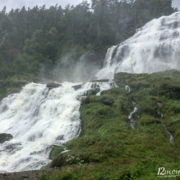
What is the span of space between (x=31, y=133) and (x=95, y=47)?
43.4 meters

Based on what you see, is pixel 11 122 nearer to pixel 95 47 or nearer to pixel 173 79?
pixel 173 79

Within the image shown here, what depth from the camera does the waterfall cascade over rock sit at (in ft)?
59.1

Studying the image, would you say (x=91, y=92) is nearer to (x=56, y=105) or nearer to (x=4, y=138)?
(x=56, y=105)

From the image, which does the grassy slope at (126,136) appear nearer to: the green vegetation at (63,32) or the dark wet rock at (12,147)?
the dark wet rock at (12,147)

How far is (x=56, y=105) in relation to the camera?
2678cm

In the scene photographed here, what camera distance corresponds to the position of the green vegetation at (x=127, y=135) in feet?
33.9

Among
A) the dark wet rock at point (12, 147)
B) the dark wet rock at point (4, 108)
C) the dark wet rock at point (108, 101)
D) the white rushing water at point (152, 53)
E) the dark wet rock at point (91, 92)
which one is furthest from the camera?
the white rushing water at point (152, 53)

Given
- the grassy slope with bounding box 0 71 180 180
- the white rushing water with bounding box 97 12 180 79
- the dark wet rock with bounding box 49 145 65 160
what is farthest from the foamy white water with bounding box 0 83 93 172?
the white rushing water with bounding box 97 12 180 79

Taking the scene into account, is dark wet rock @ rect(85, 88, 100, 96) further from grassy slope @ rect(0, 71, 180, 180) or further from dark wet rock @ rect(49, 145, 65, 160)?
dark wet rock @ rect(49, 145, 65, 160)

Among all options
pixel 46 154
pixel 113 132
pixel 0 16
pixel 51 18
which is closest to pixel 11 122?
pixel 46 154

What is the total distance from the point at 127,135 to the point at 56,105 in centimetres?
1230

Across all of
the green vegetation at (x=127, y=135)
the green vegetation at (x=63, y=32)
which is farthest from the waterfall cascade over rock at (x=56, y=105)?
the green vegetation at (x=63, y=32)

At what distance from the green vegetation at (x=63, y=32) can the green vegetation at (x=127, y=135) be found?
32.7 metres

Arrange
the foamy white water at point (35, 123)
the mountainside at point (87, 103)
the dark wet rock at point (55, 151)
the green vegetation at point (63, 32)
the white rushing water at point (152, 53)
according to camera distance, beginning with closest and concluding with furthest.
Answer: the mountainside at point (87, 103)
the dark wet rock at point (55, 151)
the foamy white water at point (35, 123)
the white rushing water at point (152, 53)
the green vegetation at point (63, 32)
